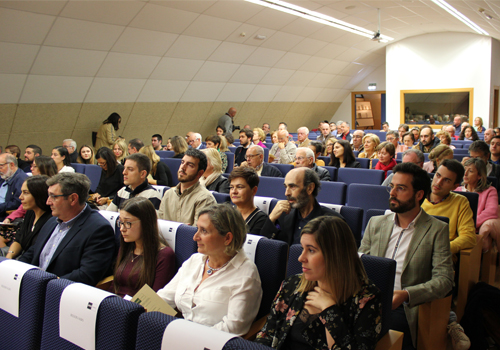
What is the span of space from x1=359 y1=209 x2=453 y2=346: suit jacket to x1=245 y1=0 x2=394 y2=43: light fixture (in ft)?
24.1

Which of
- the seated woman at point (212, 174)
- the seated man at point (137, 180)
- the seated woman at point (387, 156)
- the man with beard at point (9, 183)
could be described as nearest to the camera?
the seated man at point (137, 180)

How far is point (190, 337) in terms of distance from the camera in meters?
1.26

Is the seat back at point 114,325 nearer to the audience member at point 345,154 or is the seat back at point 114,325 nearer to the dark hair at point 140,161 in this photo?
the dark hair at point 140,161

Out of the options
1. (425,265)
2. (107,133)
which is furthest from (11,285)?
(107,133)

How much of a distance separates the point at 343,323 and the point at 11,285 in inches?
55.6

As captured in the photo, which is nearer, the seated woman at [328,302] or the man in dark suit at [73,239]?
the seated woman at [328,302]

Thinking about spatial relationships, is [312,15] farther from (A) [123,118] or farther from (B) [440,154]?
(B) [440,154]

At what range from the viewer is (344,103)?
766 inches

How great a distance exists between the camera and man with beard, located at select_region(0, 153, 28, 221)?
4711mm

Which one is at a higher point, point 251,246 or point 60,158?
point 60,158

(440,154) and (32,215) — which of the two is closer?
(32,215)

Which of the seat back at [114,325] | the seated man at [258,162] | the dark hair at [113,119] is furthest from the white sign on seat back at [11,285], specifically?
the dark hair at [113,119]

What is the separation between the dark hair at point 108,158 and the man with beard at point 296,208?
2701mm

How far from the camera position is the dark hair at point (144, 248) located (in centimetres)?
233
